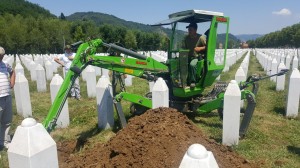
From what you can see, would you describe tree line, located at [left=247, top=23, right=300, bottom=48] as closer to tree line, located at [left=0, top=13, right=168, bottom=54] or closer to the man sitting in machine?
tree line, located at [left=0, top=13, right=168, bottom=54]

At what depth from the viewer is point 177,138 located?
404 centimetres

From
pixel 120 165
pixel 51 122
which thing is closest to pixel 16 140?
pixel 120 165

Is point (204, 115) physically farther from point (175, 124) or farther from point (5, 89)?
point (5, 89)

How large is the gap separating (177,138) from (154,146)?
0.36m

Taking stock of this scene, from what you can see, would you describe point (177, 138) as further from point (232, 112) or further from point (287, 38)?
point (287, 38)

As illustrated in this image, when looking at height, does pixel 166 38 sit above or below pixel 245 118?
above

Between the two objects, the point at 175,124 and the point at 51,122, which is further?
the point at 51,122

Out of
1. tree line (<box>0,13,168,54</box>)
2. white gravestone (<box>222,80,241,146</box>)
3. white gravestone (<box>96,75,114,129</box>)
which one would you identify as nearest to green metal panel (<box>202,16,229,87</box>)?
white gravestone (<box>222,80,241,146</box>)

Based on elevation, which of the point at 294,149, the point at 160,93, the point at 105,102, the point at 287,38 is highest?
the point at 287,38

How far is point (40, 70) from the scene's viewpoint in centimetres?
1238

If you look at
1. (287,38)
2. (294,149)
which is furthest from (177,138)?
(287,38)

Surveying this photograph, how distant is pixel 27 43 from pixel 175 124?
60695 millimetres

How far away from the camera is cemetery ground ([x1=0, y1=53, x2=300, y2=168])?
4020 mm

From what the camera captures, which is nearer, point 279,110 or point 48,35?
point 279,110
